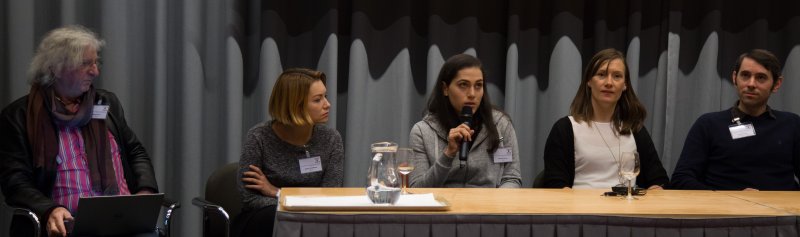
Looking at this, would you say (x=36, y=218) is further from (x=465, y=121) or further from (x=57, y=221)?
(x=465, y=121)

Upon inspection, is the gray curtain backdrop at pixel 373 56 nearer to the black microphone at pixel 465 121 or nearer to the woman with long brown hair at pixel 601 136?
the woman with long brown hair at pixel 601 136

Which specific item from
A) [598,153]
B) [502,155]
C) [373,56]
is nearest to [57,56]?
[373,56]

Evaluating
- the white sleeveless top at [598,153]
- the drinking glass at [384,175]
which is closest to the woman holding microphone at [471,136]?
the white sleeveless top at [598,153]

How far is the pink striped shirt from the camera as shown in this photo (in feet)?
11.1

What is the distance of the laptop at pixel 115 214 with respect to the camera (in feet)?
9.84

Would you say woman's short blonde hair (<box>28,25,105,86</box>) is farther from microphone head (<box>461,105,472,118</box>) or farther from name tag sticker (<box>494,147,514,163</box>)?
name tag sticker (<box>494,147,514,163</box>)

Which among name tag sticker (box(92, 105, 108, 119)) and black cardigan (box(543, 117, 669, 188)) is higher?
name tag sticker (box(92, 105, 108, 119))

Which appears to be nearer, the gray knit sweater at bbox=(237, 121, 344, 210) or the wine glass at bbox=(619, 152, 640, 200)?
the wine glass at bbox=(619, 152, 640, 200)

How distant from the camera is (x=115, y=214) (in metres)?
3.07

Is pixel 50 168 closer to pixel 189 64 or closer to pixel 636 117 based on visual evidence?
pixel 189 64

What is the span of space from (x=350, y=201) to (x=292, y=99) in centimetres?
88

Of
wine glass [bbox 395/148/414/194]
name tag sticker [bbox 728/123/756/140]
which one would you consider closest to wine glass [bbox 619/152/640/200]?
wine glass [bbox 395/148/414/194]

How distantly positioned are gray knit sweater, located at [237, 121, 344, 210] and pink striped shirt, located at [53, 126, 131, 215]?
636mm

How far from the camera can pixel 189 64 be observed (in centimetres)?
421
